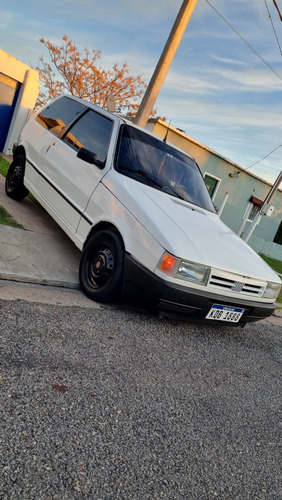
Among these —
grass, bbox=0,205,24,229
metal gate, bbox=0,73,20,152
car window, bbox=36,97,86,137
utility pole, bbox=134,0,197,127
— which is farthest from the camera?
metal gate, bbox=0,73,20,152

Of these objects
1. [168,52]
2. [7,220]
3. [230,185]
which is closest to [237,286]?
[7,220]

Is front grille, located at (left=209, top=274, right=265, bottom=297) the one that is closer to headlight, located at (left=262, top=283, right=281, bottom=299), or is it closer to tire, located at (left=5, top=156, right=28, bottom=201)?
headlight, located at (left=262, top=283, right=281, bottom=299)

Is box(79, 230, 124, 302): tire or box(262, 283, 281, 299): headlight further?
box(262, 283, 281, 299): headlight

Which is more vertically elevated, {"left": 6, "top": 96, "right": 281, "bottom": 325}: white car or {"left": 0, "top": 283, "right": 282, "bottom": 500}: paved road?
{"left": 6, "top": 96, "right": 281, "bottom": 325}: white car

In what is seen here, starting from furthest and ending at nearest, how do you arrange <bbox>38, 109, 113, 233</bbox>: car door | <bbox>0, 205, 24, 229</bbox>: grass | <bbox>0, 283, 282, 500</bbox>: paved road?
<bbox>0, 205, 24, 229</bbox>: grass
<bbox>38, 109, 113, 233</bbox>: car door
<bbox>0, 283, 282, 500</bbox>: paved road

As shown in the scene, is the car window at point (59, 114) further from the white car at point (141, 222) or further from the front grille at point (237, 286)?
the front grille at point (237, 286)

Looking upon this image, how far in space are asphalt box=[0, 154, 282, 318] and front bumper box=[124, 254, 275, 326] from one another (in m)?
0.87

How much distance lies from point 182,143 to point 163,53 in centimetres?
804

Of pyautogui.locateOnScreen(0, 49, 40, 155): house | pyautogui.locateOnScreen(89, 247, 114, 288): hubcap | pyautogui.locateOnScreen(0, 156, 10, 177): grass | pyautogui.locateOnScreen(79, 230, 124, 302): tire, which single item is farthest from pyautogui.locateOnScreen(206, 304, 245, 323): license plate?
pyautogui.locateOnScreen(0, 49, 40, 155): house

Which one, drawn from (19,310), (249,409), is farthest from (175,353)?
(19,310)

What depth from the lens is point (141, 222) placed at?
4.02 m

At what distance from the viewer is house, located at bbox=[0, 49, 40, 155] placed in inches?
463

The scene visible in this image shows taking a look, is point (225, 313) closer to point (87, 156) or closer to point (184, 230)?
point (184, 230)

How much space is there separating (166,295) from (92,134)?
95.6 inches
